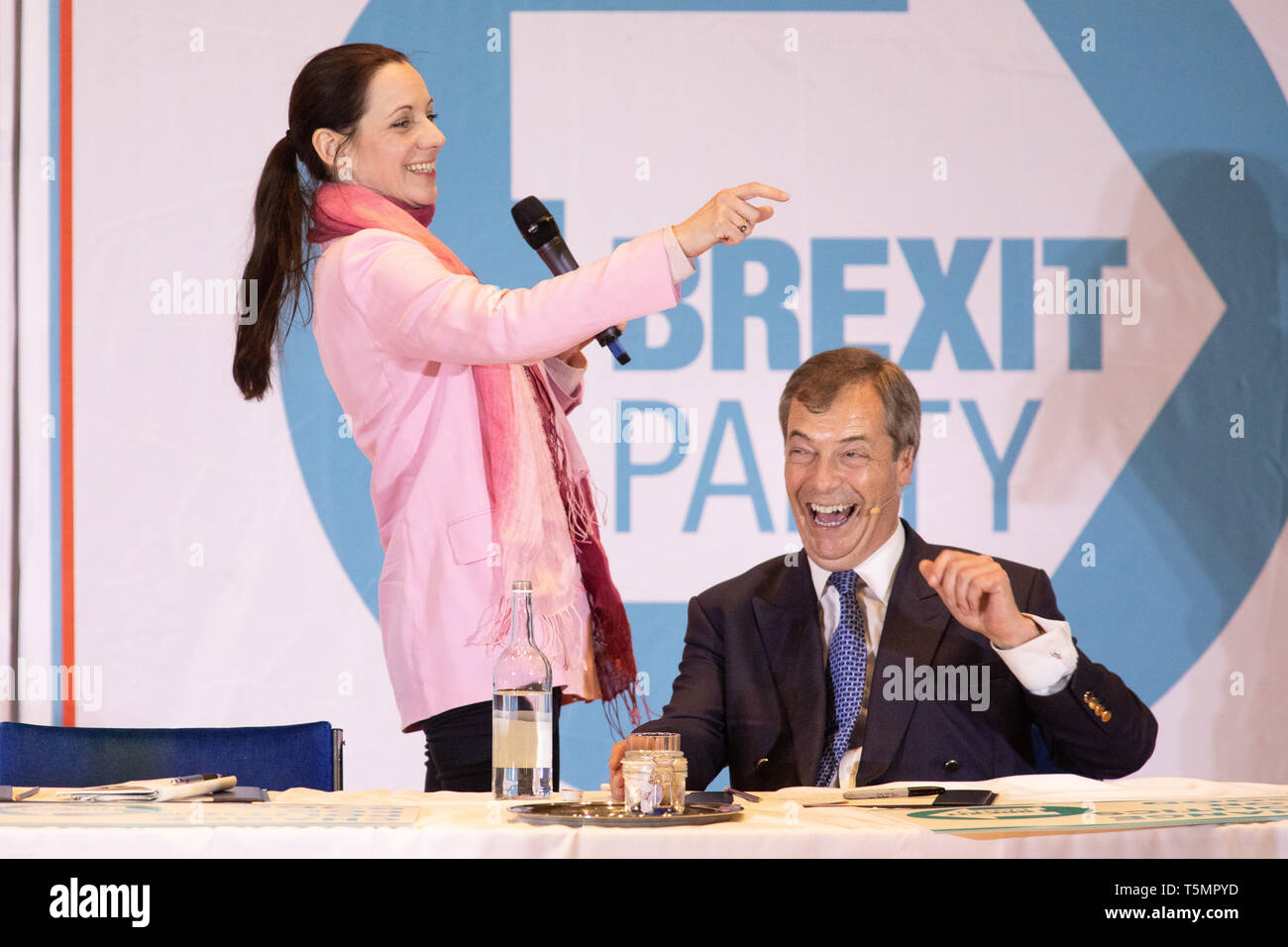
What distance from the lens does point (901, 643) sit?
7.23 feet

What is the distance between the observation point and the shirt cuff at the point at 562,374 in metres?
3.00

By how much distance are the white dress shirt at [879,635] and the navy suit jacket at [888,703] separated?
0.06ft

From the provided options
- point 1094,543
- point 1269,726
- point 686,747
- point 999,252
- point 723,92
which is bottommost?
point 1269,726

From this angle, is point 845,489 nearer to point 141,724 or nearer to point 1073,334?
point 1073,334

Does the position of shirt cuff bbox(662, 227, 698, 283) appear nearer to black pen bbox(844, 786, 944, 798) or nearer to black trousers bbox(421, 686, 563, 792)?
black trousers bbox(421, 686, 563, 792)

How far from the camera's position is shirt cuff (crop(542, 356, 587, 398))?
9.83 ft

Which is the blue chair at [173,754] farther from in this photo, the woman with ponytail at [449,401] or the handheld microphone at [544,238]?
the handheld microphone at [544,238]

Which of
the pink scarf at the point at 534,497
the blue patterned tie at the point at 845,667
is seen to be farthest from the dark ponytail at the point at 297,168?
the blue patterned tie at the point at 845,667

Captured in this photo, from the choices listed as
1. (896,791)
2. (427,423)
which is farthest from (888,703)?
(427,423)

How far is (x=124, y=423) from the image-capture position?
11.4 ft
